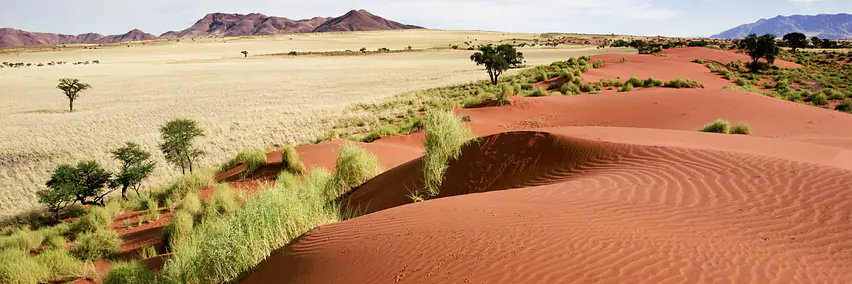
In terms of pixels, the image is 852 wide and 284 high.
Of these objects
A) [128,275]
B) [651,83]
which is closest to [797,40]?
[651,83]

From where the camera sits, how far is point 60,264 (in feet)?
26.7

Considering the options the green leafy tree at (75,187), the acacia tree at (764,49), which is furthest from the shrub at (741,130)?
the acacia tree at (764,49)

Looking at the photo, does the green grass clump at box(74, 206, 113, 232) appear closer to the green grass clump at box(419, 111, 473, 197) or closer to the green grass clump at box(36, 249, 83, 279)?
the green grass clump at box(36, 249, 83, 279)

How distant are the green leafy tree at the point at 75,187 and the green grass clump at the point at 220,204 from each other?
4727 millimetres

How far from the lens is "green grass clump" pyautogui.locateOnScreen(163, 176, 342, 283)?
5.43m

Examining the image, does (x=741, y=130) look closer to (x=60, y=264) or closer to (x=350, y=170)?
(x=350, y=170)

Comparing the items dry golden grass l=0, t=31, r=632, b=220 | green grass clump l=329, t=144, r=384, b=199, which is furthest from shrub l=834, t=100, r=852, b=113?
dry golden grass l=0, t=31, r=632, b=220

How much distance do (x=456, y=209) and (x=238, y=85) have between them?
40187 millimetres

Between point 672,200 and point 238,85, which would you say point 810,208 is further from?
point 238,85

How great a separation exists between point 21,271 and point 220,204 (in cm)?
370

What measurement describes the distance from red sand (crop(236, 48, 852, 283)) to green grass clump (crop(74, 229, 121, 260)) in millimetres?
4694

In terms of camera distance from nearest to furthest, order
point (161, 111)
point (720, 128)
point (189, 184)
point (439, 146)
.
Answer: point (439, 146), point (189, 184), point (720, 128), point (161, 111)

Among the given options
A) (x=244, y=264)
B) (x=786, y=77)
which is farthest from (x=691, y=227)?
(x=786, y=77)

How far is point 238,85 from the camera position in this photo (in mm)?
42094
